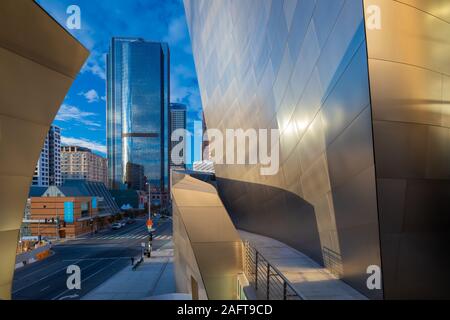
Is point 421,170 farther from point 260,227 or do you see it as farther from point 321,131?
point 260,227

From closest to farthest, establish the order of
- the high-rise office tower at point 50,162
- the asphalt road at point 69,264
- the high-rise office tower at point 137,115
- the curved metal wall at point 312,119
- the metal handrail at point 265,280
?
the metal handrail at point 265,280 → the curved metal wall at point 312,119 → the asphalt road at point 69,264 → the high-rise office tower at point 50,162 → the high-rise office tower at point 137,115

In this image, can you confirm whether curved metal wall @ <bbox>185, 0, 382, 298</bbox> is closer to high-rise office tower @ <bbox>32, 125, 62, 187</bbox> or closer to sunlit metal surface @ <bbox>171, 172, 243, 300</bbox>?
sunlit metal surface @ <bbox>171, 172, 243, 300</bbox>

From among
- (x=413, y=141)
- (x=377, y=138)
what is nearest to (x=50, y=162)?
(x=377, y=138)

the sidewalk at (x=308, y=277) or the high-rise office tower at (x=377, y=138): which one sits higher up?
the high-rise office tower at (x=377, y=138)

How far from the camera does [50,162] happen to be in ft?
387

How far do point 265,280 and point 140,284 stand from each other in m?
16.2

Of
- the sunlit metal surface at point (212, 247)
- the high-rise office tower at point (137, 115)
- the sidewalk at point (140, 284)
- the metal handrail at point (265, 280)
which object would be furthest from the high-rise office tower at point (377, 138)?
the high-rise office tower at point (137, 115)

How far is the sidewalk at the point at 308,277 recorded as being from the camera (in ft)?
Answer: 15.8

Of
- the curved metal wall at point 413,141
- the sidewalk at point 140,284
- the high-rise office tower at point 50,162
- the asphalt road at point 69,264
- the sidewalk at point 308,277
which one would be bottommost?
the asphalt road at point 69,264

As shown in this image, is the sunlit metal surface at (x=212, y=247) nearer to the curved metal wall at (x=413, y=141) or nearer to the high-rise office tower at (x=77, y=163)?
the curved metal wall at (x=413, y=141)

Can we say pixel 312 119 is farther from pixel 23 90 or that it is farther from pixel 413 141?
pixel 23 90

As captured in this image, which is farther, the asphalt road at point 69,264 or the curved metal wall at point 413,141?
the asphalt road at point 69,264

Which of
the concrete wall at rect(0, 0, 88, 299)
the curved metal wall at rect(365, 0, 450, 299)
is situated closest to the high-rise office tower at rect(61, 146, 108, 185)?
the concrete wall at rect(0, 0, 88, 299)

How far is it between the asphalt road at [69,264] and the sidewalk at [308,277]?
1595cm
